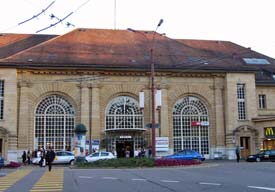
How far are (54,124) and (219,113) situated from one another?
1761 cm

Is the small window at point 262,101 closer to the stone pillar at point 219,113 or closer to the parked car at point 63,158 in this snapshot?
the stone pillar at point 219,113

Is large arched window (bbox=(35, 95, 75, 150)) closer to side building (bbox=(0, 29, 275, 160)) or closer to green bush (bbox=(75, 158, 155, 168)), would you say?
side building (bbox=(0, 29, 275, 160))

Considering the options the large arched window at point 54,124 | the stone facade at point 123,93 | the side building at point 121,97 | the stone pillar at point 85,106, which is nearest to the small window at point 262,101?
the side building at point 121,97

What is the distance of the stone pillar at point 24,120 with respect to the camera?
42625 mm

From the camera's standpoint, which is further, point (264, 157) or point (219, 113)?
point (219, 113)

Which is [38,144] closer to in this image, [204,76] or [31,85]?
[31,85]

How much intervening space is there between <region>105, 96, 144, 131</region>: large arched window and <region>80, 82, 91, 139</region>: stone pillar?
2.18m

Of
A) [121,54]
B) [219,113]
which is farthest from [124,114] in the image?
[219,113]

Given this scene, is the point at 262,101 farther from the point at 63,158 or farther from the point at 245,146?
the point at 63,158

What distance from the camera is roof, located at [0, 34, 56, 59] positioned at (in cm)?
4816

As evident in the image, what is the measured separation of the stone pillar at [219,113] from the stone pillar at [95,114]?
42.1ft

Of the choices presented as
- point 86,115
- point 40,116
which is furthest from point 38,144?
point 86,115

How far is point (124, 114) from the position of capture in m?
45.9

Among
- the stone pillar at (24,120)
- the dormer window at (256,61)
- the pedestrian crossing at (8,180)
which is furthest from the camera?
the dormer window at (256,61)
